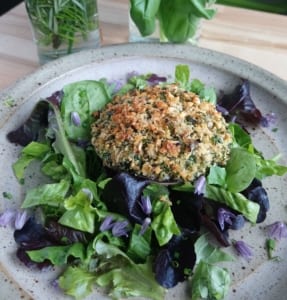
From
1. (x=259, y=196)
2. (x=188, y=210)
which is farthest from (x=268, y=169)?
(x=188, y=210)

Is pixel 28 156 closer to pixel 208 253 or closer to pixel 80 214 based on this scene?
pixel 80 214

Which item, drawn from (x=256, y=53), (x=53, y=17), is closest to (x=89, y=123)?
(x=53, y=17)

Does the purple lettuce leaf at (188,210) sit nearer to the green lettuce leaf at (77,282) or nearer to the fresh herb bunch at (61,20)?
the green lettuce leaf at (77,282)

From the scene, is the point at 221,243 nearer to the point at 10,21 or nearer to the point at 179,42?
the point at 179,42

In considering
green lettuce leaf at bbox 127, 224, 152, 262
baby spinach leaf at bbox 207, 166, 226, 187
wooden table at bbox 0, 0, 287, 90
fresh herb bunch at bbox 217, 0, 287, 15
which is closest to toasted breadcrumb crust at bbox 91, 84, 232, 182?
baby spinach leaf at bbox 207, 166, 226, 187

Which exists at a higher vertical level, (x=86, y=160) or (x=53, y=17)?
(x=53, y=17)

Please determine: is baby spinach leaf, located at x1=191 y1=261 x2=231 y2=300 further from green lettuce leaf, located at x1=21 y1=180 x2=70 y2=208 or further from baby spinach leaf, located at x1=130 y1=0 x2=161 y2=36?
baby spinach leaf, located at x1=130 y1=0 x2=161 y2=36
